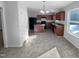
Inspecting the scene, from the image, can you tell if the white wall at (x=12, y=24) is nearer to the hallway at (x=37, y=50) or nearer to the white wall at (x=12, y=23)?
the white wall at (x=12, y=23)

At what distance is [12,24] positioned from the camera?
4820 millimetres

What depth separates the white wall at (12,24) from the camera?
4.70m

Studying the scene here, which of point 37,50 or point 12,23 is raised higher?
point 12,23

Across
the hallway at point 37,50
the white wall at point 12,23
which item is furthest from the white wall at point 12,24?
the hallway at point 37,50

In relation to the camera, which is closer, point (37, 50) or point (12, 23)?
point (37, 50)

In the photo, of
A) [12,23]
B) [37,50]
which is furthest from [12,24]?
[37,50]

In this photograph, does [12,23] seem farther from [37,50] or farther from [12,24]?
[37,50]

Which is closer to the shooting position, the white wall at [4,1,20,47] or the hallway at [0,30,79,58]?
the hallway at [0,30,79,58]

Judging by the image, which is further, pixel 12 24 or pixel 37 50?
pixel 12 24

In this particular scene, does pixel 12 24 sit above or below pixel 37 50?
above

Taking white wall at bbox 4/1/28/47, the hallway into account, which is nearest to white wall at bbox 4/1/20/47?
white wall at bbox 4/1/28/47

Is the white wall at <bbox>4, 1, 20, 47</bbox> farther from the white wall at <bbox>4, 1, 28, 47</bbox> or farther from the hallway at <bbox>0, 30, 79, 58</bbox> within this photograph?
the hallway at <bbox>0, 30, 79, 58</bbox>

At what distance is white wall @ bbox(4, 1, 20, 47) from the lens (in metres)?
4.70

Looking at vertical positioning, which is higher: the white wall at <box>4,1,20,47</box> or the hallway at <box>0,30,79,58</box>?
the white wall at <box>4,1,20,47</box>
